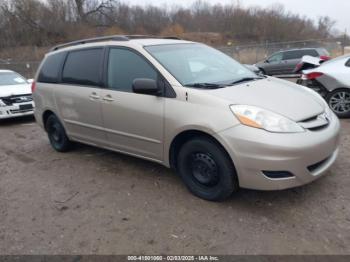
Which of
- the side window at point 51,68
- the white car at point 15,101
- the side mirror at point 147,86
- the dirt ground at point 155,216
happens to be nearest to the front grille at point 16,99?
the white car at point 15,101

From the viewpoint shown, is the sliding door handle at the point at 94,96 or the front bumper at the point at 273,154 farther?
the sliding door handle at the point at 94,96

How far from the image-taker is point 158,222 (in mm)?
3107

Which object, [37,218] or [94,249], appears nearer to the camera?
[94,249]

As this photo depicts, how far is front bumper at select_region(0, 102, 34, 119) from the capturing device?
26.0 ft

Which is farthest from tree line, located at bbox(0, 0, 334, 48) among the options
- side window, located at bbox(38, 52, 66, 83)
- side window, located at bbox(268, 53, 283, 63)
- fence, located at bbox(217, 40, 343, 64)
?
side window, located at bbox(38, 52, 66, 83)

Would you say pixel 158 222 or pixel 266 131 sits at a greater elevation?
pixel 266 131

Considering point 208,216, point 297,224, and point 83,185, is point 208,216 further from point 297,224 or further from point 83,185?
point 83,185

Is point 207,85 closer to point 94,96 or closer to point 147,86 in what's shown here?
point 147,86

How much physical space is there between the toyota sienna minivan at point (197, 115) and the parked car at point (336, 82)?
9.43 ft

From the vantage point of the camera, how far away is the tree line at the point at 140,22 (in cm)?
3428

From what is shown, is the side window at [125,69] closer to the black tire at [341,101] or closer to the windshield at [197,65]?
the windshield at [197,65]

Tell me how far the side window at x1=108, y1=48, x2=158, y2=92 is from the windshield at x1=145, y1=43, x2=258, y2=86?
0.17 m

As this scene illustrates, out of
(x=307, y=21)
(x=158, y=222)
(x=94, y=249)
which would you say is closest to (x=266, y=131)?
(x=158, y=222)

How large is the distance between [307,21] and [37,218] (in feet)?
187
